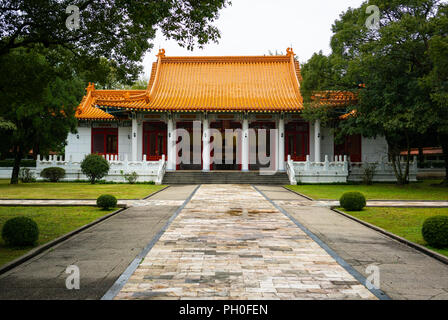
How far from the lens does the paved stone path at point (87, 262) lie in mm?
4082

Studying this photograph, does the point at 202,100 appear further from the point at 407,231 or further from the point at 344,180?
the point at 407,231

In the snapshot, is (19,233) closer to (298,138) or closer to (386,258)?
(386,258)

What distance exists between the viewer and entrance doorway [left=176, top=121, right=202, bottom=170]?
77.6 feet

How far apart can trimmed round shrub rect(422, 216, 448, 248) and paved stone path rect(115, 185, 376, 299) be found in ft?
6.65

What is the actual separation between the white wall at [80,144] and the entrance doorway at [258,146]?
1165 cm

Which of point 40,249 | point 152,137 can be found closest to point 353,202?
point 40,249

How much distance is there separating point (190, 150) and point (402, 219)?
16.8 meters

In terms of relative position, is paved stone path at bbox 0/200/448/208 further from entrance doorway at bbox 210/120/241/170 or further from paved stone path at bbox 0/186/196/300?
entrance doorway at bbox 210/120/241/170

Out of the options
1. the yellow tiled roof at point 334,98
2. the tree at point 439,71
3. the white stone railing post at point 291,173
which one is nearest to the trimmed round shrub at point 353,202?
the tree at point 439,71

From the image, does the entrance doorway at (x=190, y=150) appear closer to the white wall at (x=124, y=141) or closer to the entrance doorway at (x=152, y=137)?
the entrance doorway at (x=152, y=137)

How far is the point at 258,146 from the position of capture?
23891 millimetres
